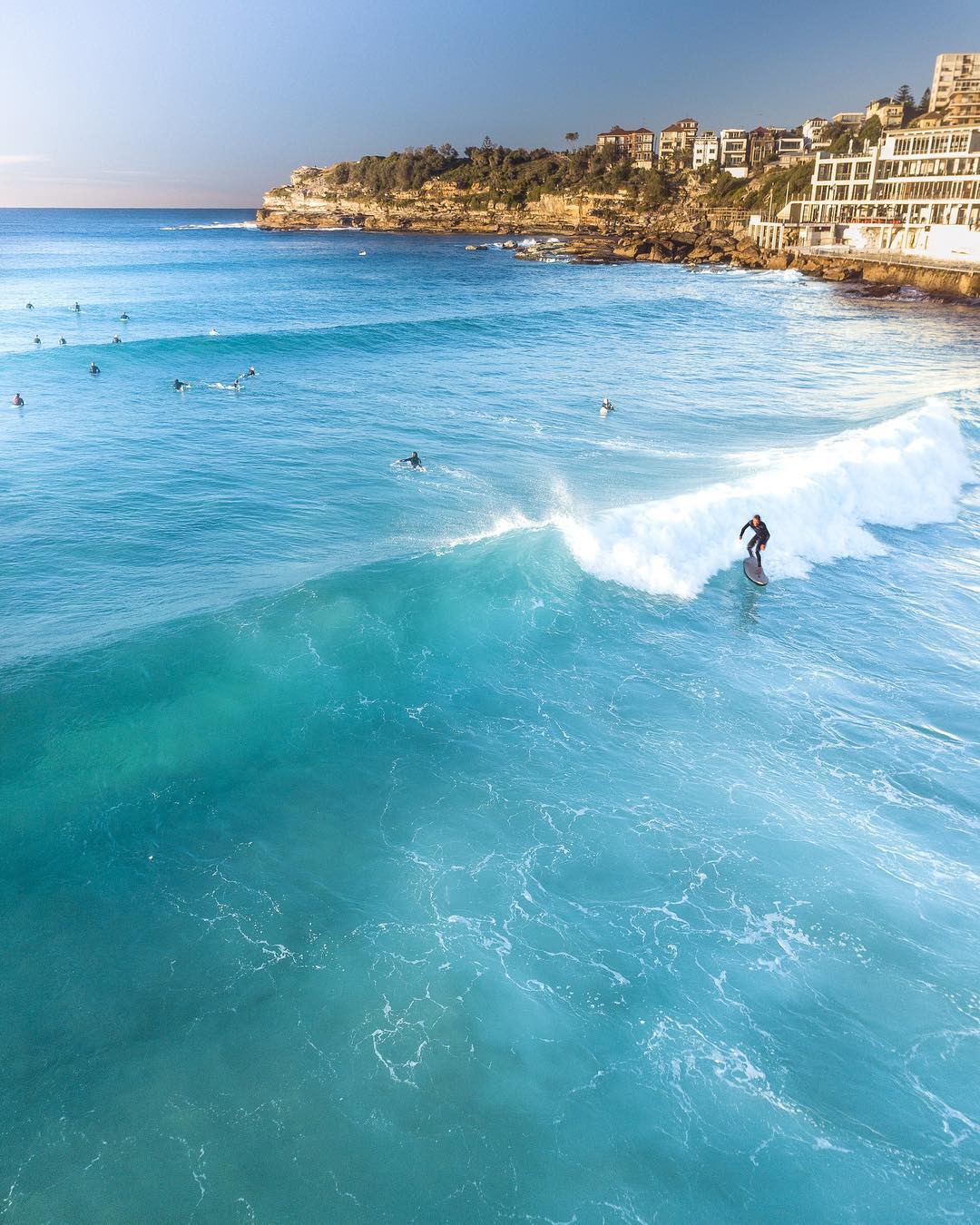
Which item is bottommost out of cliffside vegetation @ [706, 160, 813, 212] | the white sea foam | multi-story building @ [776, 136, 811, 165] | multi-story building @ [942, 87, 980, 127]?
the white sea foam

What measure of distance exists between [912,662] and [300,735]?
12.6 metres

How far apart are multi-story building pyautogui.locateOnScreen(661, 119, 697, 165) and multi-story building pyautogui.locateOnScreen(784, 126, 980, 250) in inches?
3801

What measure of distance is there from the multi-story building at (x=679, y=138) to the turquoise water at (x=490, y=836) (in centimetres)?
20226

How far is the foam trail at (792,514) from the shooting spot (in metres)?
19.7

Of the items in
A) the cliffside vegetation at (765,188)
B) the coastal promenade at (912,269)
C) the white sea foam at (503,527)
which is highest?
the cliffside vegetation at (765,188)

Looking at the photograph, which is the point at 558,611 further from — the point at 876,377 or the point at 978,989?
the point at 876,377

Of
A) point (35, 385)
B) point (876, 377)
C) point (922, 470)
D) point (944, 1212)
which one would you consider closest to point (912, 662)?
point (944, 1212)

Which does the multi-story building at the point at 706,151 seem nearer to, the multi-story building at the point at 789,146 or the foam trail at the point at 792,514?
the multi-story building at the point at 789,146

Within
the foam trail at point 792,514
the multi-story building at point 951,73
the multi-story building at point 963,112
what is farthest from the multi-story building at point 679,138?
the foam trail at point 792,514

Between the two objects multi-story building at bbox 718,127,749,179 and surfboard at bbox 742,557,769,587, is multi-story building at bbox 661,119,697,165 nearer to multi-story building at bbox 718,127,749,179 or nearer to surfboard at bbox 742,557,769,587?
multi-story building at bbox 718,127,749,179

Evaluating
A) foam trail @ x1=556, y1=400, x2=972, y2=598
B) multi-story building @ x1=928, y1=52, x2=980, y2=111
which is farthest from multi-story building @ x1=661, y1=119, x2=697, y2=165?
foam trail @ x1=556, y1=400, x2=972, y2=598

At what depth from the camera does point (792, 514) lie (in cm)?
2227

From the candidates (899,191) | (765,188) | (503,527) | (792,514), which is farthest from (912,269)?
(503,527)

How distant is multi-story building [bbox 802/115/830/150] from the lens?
16625 centimetres
